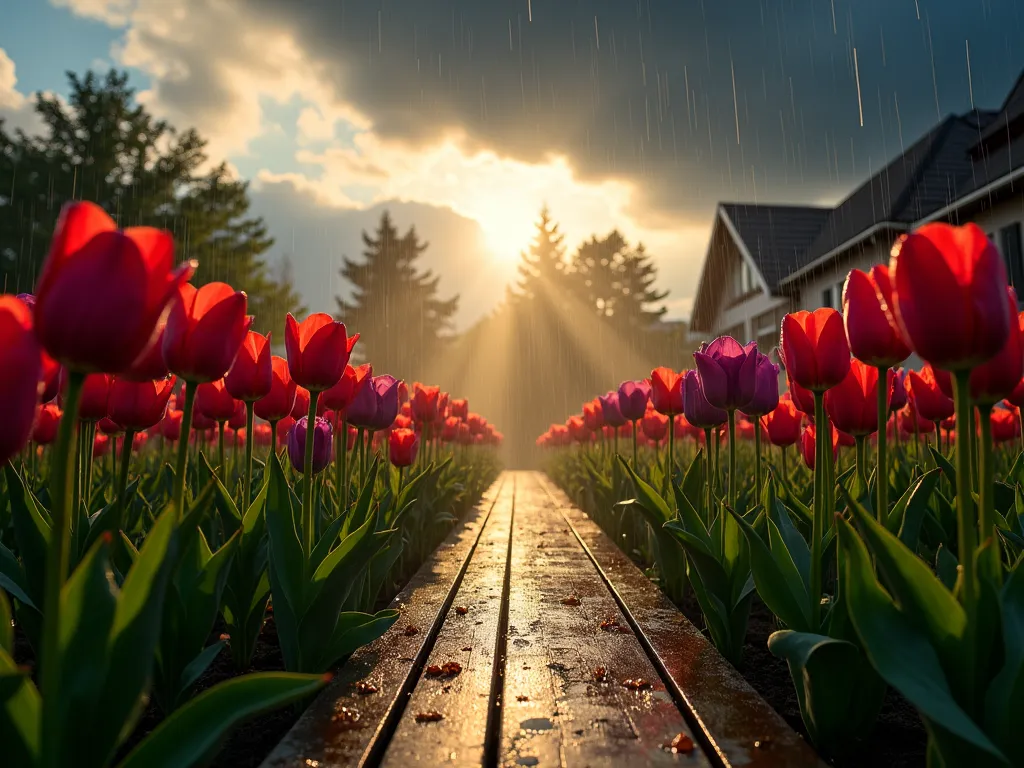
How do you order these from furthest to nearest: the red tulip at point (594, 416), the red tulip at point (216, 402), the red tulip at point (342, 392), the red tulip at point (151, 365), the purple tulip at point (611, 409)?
the red tulip at point (594, 416)
the purple tulip at point (611, 409)
the red tulip at point (342, 392)
the red tulip at point (216, 402)
the red tulip at point (151, 365)

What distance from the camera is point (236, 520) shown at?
1814 millimetres

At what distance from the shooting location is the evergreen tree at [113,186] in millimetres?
20781

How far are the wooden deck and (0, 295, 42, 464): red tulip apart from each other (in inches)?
26.9

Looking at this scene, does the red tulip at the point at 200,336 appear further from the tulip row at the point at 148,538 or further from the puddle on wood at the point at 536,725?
the puddle on wood at the point at 536,725

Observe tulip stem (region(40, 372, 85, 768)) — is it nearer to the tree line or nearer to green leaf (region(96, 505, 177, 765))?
green leaf (region(96, 505, 177, 765))

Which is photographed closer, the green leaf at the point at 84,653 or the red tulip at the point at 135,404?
the green leaf at the point at 84,653

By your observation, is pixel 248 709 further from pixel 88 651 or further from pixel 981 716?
pixel 981 716

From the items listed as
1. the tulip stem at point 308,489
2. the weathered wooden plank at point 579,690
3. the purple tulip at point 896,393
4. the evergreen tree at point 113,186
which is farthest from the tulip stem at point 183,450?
the evergreen tree at point 113,186

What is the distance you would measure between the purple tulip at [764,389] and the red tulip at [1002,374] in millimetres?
938

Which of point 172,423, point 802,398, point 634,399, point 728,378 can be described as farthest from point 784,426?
point 172,423

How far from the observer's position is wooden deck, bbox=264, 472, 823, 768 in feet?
3.87

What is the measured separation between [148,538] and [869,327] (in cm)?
124

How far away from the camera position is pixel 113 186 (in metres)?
21.8

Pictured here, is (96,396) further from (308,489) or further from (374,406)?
(374,406)
